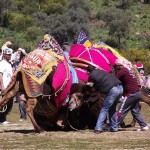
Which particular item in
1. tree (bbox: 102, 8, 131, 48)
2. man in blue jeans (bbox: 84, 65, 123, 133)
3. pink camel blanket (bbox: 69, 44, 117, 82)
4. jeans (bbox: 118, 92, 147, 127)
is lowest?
tree (bbox: 102, 8, 131, 48)

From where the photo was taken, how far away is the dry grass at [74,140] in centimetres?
954

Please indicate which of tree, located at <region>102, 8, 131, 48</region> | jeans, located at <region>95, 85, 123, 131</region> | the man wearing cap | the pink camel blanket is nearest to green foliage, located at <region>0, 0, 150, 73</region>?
tree, located at <region>102, 8, 131, 48</region>

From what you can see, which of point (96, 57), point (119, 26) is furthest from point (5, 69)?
point (119, 26)

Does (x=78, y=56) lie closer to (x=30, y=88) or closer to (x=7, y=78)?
(x=30, y=88)

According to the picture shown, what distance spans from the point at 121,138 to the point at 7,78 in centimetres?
483

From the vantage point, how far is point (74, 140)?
10.3 metres

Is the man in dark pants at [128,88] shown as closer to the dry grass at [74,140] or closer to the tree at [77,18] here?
the dry grass at [74,140]

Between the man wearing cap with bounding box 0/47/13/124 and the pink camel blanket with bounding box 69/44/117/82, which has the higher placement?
the pink camel blanket with bounding box 69/44/117/82

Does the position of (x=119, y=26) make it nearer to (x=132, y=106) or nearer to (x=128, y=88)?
(x=132, y=106)

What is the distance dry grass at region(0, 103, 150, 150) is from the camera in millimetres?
9539

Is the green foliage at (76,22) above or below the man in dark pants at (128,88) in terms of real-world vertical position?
below

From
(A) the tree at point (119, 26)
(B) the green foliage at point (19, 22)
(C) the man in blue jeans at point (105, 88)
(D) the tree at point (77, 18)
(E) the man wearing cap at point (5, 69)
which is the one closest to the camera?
(C) the man in blue jeans at point (105, 88)

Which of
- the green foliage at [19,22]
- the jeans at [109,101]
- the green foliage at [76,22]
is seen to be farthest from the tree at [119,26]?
the jeans at [109,101]

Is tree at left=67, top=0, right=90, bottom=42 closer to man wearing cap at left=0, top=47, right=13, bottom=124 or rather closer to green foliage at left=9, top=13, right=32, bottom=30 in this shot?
green foliage at left=9, top=13, right=32, bottom=30
